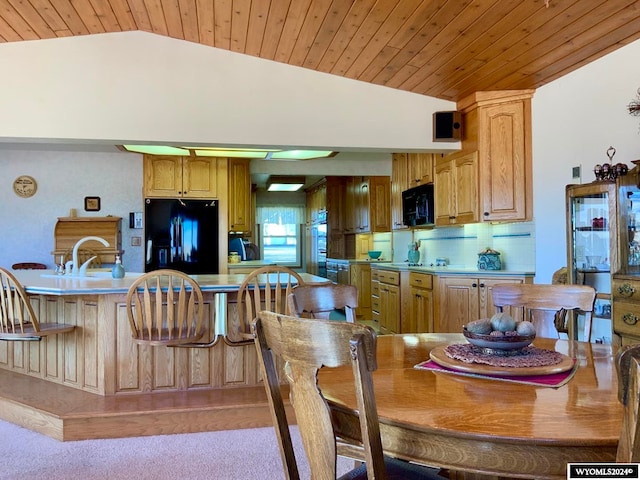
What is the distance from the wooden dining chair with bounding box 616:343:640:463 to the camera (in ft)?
2.58

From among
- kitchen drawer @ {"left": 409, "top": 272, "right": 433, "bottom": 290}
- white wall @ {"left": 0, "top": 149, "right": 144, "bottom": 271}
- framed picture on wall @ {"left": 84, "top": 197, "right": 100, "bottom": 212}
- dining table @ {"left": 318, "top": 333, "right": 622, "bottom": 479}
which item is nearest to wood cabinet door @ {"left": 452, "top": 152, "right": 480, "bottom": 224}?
kitchen drawer @ {"left": 409, "top": 272, "right": 433, "bottom": 290}

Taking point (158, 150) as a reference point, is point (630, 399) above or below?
below

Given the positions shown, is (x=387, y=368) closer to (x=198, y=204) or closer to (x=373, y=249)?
(x=198, y=204)

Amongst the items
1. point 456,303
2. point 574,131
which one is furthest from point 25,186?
point 574,131

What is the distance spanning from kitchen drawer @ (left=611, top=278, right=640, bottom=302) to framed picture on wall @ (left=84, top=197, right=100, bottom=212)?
18.8 ft

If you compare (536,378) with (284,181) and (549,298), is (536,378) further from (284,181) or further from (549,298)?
(284,181)

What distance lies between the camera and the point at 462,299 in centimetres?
455

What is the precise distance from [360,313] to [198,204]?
9.91 ft

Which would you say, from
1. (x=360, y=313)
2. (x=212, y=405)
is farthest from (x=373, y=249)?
(x=212, y=405)

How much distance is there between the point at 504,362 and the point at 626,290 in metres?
1.70

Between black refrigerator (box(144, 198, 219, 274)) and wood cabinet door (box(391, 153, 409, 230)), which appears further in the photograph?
wood cabinet door (box(391, 153, 409, 230))

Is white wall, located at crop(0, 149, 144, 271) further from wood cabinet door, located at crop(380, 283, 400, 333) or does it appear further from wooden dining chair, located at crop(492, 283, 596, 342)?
wooden dining chair, located at crop(492, 283, 596, 342)

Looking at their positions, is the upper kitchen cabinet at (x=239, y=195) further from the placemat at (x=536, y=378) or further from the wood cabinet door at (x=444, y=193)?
the placemat at (x=536, y=378)

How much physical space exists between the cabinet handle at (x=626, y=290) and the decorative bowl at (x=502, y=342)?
1.54 meters
